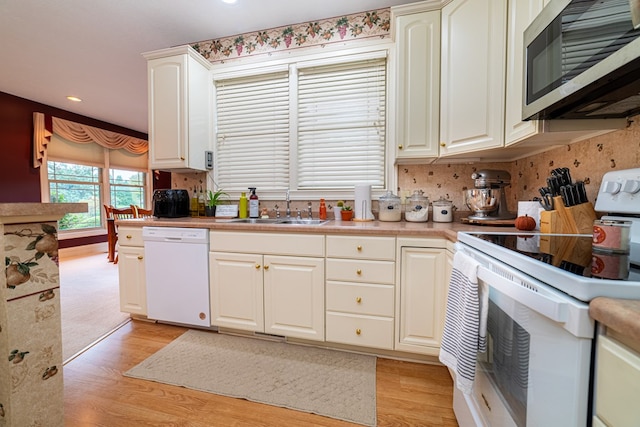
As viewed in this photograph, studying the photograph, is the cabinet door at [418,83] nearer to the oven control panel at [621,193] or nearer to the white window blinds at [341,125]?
the white window blinds at [341,125]

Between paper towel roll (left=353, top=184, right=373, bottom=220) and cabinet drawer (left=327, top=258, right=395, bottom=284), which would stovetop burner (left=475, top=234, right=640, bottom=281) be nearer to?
cabinet drawer (left=327, top=258, right=395, bottom=284)

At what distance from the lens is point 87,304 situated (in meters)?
2.76

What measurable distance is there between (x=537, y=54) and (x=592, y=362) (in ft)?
4.05

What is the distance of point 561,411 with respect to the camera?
570mm

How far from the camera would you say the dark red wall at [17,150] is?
13.2ft

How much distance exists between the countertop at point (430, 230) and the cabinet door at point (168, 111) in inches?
26.0

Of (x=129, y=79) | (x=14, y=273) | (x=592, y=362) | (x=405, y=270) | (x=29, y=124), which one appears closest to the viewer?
(x=592, y=362)

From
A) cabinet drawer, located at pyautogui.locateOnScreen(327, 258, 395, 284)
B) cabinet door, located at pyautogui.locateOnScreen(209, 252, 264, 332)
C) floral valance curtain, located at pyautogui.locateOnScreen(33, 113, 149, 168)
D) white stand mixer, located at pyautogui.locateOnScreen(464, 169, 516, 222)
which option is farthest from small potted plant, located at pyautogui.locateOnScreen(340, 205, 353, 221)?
floral valance curtain, located at pyautogui.locateOnScreen(33, 113, 149, 168)

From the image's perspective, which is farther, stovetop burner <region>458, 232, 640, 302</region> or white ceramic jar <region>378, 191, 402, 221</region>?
white ceramic jar <region>378, 191, 402, 221</region>

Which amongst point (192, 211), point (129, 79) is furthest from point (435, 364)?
point (129, 79)

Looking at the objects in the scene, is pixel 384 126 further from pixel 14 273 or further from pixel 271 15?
pixel 14 273

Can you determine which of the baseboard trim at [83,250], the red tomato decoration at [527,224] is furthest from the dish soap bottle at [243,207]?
the baseboard trim at [83,250]

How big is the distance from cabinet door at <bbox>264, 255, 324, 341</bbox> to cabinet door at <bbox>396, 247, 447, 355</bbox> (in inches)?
20.9

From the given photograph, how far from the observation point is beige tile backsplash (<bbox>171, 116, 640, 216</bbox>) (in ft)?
3.78
